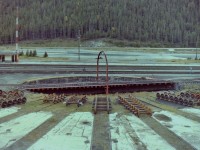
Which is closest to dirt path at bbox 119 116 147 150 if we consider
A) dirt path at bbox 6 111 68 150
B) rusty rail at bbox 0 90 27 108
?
dirt path at bbox 6 111 68 150

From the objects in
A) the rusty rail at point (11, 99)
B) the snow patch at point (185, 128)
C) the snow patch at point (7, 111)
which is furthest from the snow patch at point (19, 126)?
the snow patch at point (185, 128)

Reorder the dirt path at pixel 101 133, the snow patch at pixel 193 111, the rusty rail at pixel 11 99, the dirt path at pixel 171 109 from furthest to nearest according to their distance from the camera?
the rusty rail at pixel 11 99, the snow patch at pixel 193 111, the dirt path at pixel 171 109, the dirt path at pixel 101 133

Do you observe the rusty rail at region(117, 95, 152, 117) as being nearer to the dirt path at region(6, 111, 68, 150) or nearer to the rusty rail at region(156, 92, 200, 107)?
the rusty rail at region(156, 92, 200, 107)

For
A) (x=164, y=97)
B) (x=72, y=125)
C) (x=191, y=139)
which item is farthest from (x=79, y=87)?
(x=191, y=139)

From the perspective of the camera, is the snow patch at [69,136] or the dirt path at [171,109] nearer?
the snow patch at [69,136]

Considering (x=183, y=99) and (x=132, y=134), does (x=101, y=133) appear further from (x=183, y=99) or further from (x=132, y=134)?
(x=183, y=99)

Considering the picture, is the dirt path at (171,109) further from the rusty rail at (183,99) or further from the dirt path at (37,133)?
the dirt path at (37,133)
